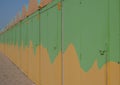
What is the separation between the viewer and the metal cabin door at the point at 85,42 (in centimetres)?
399

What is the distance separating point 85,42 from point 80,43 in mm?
283

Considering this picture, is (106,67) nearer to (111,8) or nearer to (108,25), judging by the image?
(108,25)

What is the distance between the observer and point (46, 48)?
790 centimetres

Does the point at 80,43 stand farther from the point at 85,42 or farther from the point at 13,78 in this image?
the point at 13,78

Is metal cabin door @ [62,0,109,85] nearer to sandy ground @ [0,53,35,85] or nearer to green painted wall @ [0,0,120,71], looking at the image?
green painted wall @ [0,0,120,71]

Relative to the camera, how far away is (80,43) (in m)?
4.96

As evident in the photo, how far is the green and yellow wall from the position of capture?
146 inches

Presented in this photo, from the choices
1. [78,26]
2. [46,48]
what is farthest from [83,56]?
[46,48]

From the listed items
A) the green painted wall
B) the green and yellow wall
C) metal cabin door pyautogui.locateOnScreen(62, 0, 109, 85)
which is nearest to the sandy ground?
the green and yellow wall

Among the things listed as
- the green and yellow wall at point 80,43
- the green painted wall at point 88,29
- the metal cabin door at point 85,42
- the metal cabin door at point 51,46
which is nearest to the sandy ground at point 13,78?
the green and yellow wall at point 80,43

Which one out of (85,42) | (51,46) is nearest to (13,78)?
(51,46)

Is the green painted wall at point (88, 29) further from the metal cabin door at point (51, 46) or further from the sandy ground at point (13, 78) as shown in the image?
the sandy ground at point (13, 78)

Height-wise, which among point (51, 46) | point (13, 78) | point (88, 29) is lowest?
point (13, 78)

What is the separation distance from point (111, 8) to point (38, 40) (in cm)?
572
